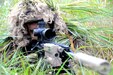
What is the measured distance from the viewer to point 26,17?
7.50ft

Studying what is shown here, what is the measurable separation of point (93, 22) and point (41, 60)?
835 millimetres

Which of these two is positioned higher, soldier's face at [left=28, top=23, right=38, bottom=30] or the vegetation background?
soldier's face at [left=28, top=23, right=38, bottom=30]

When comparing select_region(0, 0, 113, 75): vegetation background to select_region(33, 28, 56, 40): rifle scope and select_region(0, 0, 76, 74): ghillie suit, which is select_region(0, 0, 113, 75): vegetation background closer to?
select_region(0, 0, 76, 74): ghillie suit

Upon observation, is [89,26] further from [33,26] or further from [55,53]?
[55,53]

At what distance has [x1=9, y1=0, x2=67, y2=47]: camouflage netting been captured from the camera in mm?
2287

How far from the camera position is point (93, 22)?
271 centimetres

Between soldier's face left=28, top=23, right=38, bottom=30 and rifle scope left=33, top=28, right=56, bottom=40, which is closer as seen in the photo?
rifle scope left=33, top=28, right=56, bottom=40

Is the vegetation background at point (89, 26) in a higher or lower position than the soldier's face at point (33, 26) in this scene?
lower

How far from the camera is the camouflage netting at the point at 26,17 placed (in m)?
2.29

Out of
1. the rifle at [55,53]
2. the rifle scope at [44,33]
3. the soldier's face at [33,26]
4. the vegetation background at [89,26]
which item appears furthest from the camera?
the vegetation background at [89,26]

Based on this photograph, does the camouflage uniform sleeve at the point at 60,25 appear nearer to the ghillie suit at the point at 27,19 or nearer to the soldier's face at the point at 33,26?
the ghillie suit at the point at 27,19

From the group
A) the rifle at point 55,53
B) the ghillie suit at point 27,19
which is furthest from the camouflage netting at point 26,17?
the rifle at point 55,53

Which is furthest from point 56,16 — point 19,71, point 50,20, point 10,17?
point 19,71

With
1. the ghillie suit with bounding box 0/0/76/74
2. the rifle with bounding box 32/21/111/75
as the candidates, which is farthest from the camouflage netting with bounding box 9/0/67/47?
the rifle with bounding box 32/21/111/75
